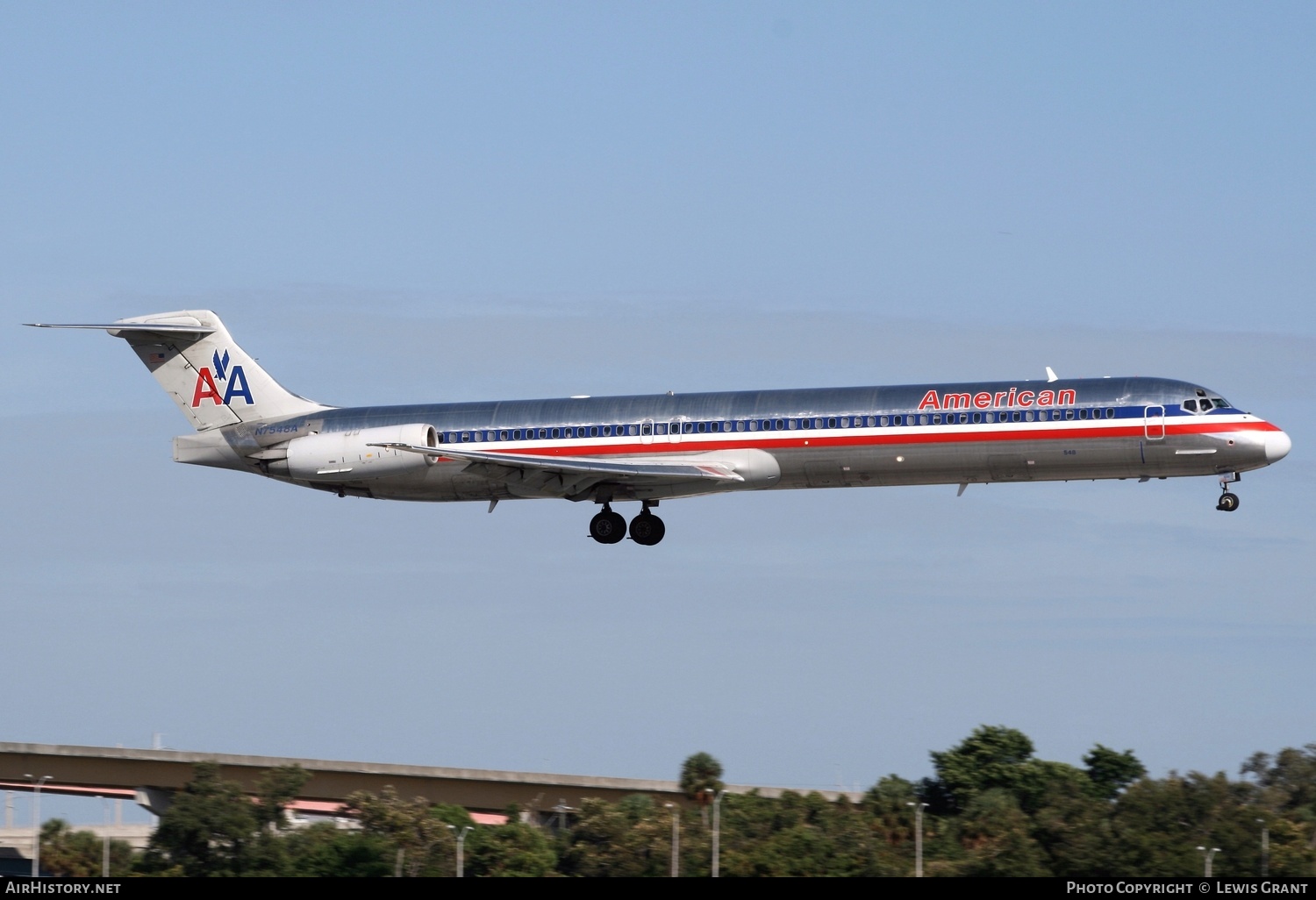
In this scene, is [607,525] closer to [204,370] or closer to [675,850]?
[204,370]

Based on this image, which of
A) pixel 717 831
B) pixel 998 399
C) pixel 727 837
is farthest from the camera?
pixel 727 837

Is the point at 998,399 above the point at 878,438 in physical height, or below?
above

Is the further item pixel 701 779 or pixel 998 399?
pixel 701 779

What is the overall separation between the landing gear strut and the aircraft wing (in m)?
1.94

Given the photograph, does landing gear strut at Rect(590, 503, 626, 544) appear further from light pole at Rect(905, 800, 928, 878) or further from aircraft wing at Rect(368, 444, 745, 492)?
light pole at Rect(905, 800, 928, 878)

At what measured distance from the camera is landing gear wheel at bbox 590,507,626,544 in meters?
41.7

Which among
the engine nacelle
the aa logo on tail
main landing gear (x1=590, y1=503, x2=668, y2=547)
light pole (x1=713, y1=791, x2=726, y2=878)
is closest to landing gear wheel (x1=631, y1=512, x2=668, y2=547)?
main landing gear (x1=590, y1=503, x2=668, y2=547)

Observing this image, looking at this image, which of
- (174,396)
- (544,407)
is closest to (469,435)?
(544,407)

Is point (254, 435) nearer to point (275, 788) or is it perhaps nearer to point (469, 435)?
point (469, 435)

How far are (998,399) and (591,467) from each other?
871 cm

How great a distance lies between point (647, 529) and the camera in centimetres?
4184

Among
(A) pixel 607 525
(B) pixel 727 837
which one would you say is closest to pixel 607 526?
(A) pixel 607 525

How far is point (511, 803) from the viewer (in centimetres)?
6512

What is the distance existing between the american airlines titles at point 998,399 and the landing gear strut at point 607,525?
8.05 m
